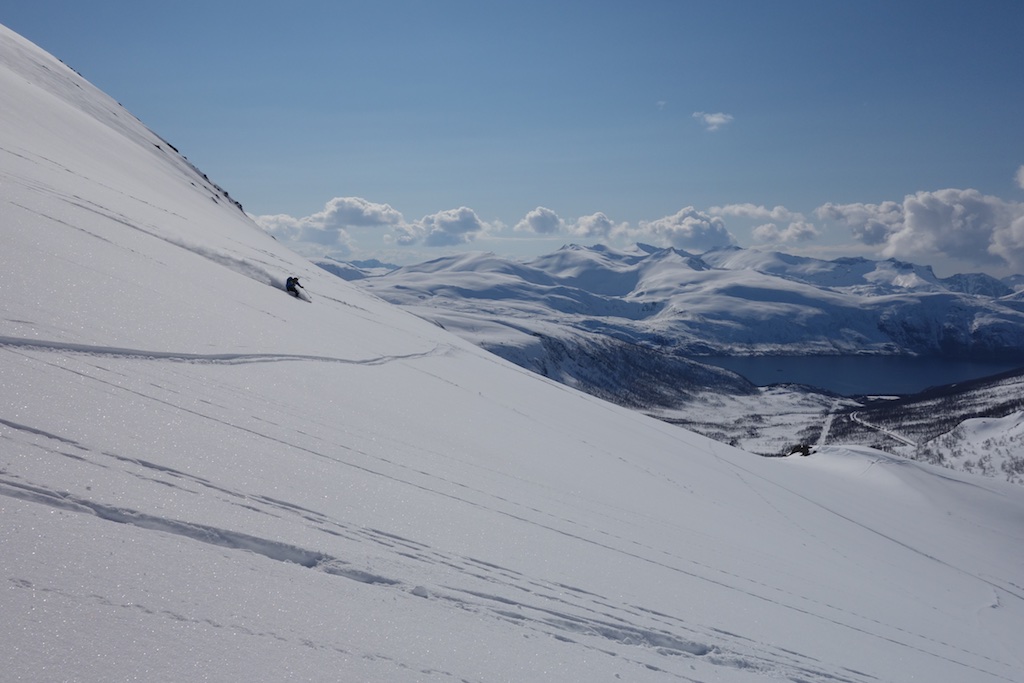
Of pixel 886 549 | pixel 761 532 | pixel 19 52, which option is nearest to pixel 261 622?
pixel 761 532

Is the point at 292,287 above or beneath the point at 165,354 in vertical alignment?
above

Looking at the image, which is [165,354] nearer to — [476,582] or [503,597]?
[476,582]

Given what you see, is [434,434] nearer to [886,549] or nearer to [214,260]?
[214,260]

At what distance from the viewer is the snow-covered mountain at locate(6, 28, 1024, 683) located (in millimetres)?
3143

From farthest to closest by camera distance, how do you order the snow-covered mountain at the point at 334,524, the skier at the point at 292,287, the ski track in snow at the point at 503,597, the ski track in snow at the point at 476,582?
the skier at the point at 292,287 → the ski track in snow at the point at 476,582 → the ski track in snow at the point at 503,597 → the snow-covered mountain at the point at 334,524

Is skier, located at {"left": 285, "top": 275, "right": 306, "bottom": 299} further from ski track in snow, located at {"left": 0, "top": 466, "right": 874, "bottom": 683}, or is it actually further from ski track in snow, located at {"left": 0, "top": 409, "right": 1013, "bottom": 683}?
ski track in snow, located at {"left": 0, "top": 466, "right": 874, "bottom": 683}

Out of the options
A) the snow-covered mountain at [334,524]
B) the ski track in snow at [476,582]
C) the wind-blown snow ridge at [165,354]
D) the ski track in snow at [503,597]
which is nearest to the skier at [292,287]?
the snow-covered mountain at [334,524]

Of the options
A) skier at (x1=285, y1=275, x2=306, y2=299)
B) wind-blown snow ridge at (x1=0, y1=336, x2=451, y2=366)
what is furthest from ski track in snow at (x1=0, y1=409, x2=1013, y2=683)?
skier at (x1=285, y1=275, x2=306, y2=299)

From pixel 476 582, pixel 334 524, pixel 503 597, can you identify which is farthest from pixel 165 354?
→ pixel 503 597

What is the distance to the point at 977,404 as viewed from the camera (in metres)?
126

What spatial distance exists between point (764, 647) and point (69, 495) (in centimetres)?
600

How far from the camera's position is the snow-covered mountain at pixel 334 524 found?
3.14 meters

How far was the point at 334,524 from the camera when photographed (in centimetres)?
450

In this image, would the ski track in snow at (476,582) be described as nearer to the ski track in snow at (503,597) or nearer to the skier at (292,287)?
the ski track in snow at (503,597)
